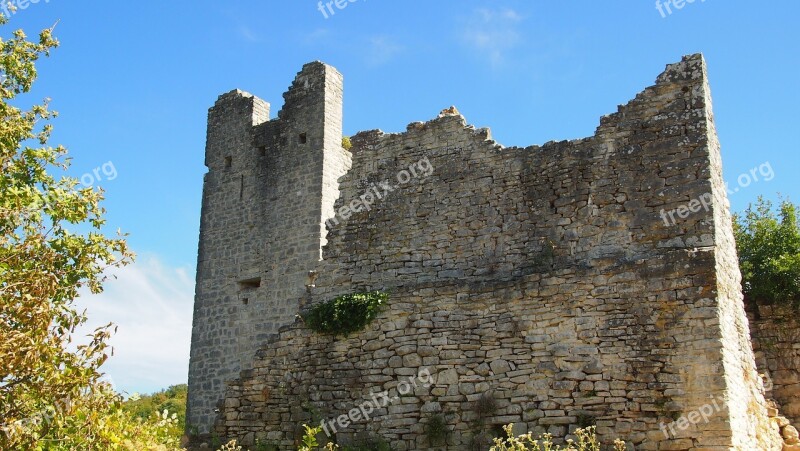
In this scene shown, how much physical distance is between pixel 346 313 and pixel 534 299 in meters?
3.10

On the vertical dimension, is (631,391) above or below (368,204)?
below

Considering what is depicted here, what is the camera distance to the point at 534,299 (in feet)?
39.4

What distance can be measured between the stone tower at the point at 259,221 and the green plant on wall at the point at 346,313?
6.10 metres

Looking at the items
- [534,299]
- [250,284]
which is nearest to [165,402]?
[250,284]

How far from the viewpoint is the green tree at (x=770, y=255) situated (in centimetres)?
1509

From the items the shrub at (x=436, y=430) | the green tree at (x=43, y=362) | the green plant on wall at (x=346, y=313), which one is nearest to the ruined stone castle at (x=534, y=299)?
the shrub at (x=436, y=430)

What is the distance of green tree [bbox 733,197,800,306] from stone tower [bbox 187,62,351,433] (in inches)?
366

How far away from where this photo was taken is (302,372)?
13516mm

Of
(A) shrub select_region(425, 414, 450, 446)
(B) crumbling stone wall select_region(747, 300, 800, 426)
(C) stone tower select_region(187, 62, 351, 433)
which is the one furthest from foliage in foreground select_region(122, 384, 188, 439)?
(B) crumbling stone wall select_region(747, 300, 800, 426)

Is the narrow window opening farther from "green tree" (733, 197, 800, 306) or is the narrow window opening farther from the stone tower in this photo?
"green tree" (733, 197, 800, 306)

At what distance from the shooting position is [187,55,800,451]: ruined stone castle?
10953 millimetres

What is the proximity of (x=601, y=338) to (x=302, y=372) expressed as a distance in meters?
4.76

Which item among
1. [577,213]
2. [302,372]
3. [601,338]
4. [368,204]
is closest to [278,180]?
[368,204]

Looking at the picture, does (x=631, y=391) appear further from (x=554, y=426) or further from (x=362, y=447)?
(x=362, y=447)
